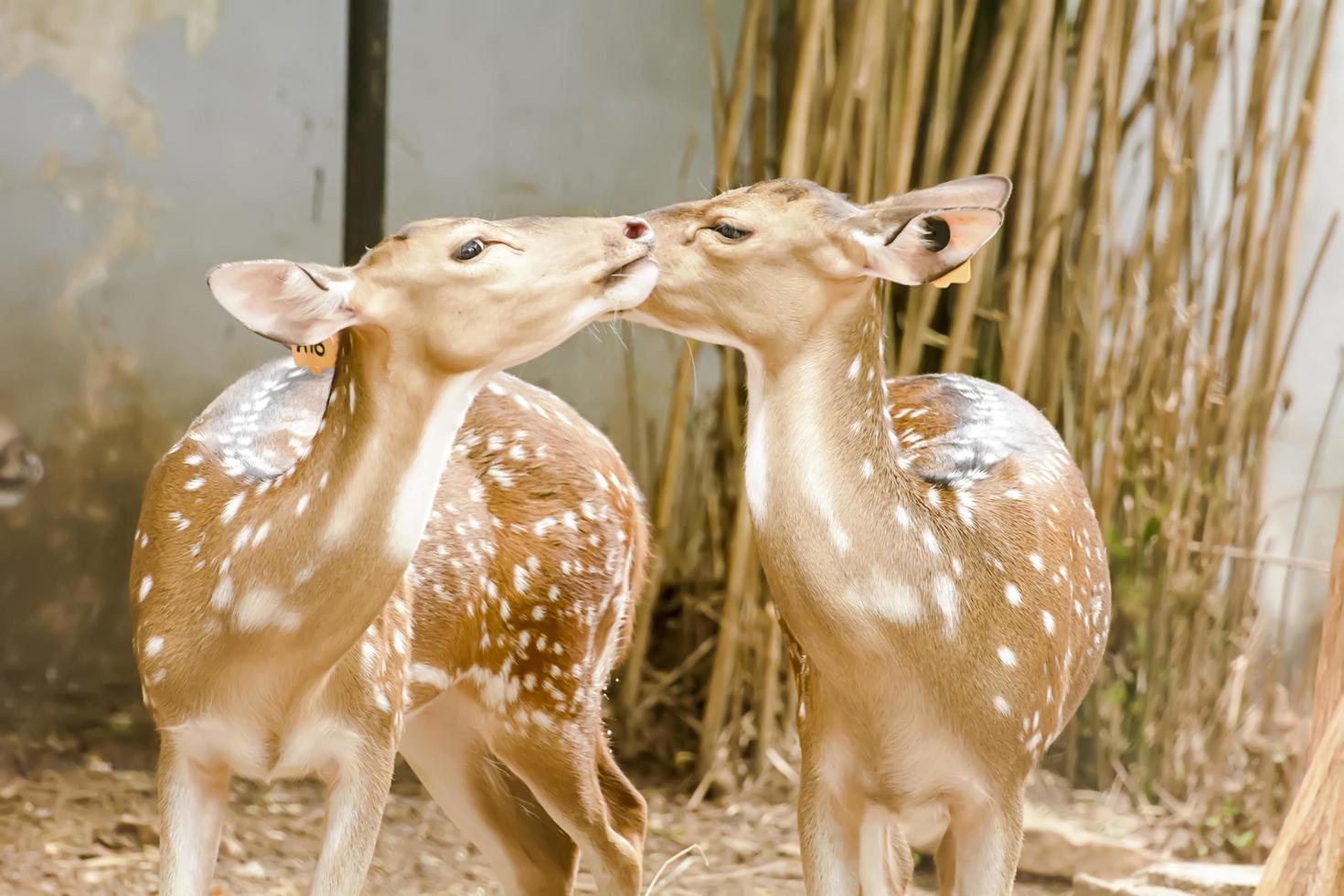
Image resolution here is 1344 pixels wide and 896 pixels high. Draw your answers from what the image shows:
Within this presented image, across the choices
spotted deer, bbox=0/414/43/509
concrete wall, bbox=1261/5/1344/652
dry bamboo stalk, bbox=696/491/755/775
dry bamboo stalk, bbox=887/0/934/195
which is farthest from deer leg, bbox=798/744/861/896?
spotted deer, bbox=0/414/43/509

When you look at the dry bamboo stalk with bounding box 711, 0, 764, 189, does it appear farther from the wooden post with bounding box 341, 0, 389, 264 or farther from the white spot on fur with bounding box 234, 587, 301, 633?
the white spot on fur with bounding box 234, 587, 301, 633

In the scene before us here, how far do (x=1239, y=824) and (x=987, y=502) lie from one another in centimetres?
190

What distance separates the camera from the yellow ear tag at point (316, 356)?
8.34 feet

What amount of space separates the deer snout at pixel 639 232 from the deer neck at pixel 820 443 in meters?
0.22

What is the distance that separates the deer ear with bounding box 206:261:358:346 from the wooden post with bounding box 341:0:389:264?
1.96 meters

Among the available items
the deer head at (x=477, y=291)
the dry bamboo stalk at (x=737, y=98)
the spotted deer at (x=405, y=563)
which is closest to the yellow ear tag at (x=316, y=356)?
the spotted deer at (x=405, y=563)

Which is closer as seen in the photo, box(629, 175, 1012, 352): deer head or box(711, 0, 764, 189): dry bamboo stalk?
box(629, 175, 1012, 352): deer head

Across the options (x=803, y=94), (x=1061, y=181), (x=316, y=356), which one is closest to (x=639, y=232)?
(x=316, y=356)

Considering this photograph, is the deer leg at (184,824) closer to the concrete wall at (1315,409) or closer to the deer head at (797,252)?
the deer head at (797,252)

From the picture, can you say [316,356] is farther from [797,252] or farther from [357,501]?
[797,252]

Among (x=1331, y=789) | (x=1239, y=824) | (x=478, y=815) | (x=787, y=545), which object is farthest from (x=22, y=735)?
(x=1331, y=789)

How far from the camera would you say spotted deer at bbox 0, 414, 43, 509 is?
13.8ft

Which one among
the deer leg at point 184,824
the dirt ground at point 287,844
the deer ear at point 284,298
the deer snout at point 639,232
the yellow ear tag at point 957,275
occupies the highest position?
the deer snout at point 639,232

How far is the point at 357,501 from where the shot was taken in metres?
2.28
